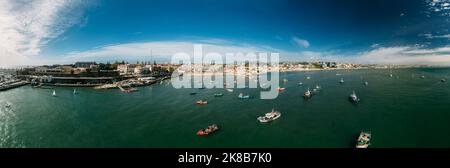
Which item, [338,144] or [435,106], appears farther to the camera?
[435,106]

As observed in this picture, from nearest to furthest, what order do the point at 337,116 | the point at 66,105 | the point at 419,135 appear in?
1. the point at 419,135
2. the point at 337,116
3. the point at 66,105

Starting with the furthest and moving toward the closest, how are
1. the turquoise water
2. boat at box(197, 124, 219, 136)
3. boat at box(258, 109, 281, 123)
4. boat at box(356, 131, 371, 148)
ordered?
boat at box(258, 109, 281, 123)
boat at box(197, 124, 219, 136)
the turquoise water
boat at box(356, 131, 371, 148)

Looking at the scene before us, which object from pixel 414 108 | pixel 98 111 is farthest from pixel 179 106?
pixel 414 108

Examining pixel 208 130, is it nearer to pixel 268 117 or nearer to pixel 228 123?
pixel 228 123

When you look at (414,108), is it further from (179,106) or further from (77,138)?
(77,138)

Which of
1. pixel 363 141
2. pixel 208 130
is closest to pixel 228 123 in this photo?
pixel 208 130

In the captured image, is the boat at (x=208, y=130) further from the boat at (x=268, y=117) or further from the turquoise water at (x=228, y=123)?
the boat at (x=268, y=117)

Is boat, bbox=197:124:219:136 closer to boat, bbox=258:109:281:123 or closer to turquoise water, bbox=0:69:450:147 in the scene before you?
turquoise water, bbox=0:69:450:147

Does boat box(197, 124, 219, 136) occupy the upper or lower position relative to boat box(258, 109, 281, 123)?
lower

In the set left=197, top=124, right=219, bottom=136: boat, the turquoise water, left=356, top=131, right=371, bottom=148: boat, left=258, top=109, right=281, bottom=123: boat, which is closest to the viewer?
left=356, top=131, right=371, bottom=148: boat

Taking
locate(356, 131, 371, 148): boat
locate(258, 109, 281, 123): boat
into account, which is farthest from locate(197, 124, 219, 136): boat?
locate(356, 131, 371, 148): boat

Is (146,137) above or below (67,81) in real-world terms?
below
